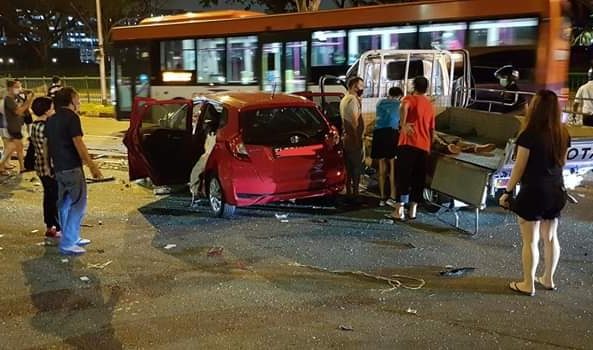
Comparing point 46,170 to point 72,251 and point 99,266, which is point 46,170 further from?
point 99,266

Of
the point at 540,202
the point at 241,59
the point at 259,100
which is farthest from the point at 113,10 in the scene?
the point at 540,202

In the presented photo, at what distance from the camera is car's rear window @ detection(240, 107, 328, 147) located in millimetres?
7828

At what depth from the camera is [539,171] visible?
202 inches

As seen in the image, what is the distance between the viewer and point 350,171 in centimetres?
883

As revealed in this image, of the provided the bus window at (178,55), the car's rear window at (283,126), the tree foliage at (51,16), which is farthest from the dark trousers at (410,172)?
the tree foliage at (51,16)

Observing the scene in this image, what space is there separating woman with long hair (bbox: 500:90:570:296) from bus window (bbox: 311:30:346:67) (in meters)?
9.38

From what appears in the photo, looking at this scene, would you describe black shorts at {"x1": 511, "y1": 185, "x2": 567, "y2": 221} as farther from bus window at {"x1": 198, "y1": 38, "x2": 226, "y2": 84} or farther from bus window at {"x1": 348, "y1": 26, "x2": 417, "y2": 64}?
bus window at {"x1": 198, "y1": 38, "x2": 226, "y2": 84}

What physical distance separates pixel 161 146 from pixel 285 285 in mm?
3980

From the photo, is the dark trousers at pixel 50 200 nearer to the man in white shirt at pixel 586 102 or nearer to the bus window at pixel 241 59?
the man in white shirt at pixel 586 102

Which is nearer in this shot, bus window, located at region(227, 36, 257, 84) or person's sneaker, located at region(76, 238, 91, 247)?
person's sneaker, located at region(76, 238, 91, 247)

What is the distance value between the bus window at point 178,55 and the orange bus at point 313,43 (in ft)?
0.09

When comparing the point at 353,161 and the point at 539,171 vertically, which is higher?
the point at 539,171

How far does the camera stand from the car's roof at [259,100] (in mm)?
7992

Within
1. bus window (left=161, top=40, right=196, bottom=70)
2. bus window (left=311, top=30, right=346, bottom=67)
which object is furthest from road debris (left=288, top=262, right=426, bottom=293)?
bus window (left=161, top=40, right=196, bottom=70)
